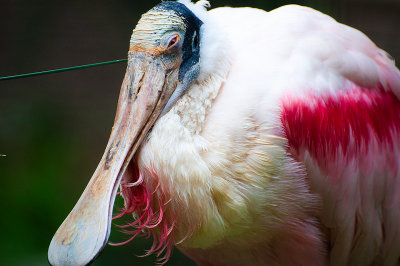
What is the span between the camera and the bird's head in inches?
55.6

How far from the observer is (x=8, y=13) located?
3336mm

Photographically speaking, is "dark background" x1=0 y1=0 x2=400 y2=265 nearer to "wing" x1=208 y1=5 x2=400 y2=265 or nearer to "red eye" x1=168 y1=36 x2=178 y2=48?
"wing" x1=208 y1=5 x2=400 y2=265

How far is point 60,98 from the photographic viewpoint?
3410mm

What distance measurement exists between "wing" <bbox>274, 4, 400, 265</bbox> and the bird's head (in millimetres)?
344

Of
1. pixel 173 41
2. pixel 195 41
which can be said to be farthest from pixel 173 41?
pixel 195 41

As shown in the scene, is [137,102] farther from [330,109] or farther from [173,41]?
[330,109]

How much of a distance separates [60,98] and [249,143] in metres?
2.15

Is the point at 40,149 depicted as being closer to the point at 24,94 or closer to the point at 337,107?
the point at 24,94

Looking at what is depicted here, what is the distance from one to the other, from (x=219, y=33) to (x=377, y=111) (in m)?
0.63

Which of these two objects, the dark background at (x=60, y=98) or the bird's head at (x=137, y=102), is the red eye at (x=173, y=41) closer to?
the bird's head at (x=137, y=102)

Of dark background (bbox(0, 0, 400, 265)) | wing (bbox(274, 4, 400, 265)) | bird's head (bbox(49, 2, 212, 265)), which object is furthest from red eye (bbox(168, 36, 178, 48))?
dark background (bbox(0, 0, 400, 265))

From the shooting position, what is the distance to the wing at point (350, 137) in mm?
1674

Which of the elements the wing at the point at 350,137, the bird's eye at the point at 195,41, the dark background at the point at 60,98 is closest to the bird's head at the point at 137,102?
the bird's eye at the point at 195,41

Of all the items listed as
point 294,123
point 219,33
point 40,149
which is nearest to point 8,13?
point 40,149
